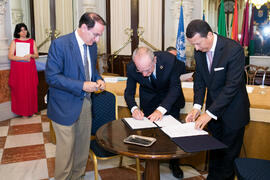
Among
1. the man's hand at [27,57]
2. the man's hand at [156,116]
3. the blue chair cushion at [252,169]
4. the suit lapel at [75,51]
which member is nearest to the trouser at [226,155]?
the blue chair cushion at [252,169]

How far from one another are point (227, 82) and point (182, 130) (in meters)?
0.53

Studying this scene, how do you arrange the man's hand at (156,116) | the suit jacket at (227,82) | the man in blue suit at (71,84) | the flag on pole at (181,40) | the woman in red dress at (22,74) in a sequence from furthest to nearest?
1. the flag on pole at (181,40)
2. the woman in red dress at (22,74)
3. the man's hand at (156,116)
4. the man in blue suit at (71,84)
5. the suit jacket at (227,82)

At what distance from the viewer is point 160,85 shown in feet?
9.41

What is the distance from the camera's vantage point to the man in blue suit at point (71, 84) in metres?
2.38

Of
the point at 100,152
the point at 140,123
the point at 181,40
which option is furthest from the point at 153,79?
the point at 181,40

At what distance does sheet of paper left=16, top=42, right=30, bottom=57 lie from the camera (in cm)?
543

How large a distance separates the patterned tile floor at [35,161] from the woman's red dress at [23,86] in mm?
605

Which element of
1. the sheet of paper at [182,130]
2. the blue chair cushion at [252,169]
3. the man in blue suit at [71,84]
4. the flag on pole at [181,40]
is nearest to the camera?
the blue chair cushion at [252,169]

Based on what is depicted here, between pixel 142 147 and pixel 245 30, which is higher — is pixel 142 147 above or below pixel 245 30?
below

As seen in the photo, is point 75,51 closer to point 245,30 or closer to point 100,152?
point 100,152

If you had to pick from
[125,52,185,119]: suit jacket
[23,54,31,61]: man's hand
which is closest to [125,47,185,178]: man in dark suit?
[125,52,185,119]: suit jacket

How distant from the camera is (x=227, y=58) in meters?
2.26

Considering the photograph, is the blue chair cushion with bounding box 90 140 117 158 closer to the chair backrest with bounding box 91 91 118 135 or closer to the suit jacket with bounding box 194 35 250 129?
the chair backrest with bounding box 91 91 118 135

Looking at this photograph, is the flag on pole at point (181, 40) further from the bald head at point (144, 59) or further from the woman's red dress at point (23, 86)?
the bald head at point (144, 59)
